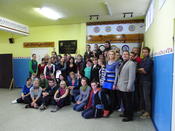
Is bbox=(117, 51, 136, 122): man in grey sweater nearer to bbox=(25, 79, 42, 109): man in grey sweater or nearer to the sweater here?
the sweater

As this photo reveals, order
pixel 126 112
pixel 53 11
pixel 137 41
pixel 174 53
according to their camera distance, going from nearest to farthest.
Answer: pixel 174 53 < pixel 126 112 < pixel 53 11 < pixel 137 41

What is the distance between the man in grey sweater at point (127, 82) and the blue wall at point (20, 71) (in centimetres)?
473

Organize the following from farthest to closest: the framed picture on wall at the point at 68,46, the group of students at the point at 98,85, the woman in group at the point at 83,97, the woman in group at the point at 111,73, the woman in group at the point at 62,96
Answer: the framed picture on wall at the point at 68,46
the woman in group at the point at 62,96
the woman in group at the point at 83,97
the woman in group at the point at 111,73
the group of students at the point at 98,85

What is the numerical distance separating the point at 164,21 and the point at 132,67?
3.06ft

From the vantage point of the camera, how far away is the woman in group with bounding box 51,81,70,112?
372 cm

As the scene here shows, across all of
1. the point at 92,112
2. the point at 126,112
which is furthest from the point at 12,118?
the point at 126,112

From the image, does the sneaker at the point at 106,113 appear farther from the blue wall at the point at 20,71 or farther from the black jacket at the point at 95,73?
the blue wall at the point at 20,71

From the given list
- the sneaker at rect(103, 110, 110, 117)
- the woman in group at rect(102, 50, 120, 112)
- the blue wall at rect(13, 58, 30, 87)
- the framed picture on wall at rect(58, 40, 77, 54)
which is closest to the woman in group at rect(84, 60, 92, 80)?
the woman in group at rect(102, 50, 120, 112)

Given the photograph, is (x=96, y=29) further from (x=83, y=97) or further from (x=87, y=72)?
(x=83, y=97)

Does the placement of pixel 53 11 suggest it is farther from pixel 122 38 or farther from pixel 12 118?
pixel 12 118

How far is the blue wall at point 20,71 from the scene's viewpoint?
6371 mm

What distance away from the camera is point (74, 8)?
4.01m

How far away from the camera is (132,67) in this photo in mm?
2766

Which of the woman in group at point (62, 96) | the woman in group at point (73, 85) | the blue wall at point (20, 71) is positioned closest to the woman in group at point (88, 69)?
the woman in group at point (73, 85)
